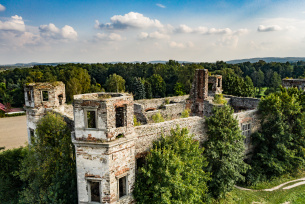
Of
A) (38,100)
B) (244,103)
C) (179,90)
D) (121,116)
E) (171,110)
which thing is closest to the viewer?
(121,116)

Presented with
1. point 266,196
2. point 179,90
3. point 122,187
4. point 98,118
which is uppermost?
point 98,118

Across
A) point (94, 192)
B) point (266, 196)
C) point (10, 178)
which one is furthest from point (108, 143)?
point (10, 178)

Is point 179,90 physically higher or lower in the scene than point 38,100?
lower

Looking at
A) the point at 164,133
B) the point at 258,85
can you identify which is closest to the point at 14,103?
the point at 164,133

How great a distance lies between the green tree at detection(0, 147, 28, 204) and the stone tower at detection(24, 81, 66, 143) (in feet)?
10.1

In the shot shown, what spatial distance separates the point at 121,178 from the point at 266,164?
1376cm

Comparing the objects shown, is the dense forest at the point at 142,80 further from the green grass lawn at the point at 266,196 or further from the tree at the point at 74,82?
the green grass lawn at the point at 266,196

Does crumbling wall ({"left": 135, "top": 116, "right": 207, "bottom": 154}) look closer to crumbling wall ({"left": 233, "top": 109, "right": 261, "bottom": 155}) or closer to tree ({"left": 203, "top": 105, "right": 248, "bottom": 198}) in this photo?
tree ({"left": 203, "top": 105, "right": 248, "bottom": 198})

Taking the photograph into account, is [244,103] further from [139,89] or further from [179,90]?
[139,89]

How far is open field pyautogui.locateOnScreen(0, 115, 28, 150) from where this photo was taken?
1254 inches

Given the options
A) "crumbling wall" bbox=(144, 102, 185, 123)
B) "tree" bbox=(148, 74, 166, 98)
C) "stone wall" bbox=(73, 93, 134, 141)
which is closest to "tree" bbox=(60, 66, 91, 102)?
"tree" bbox=(148, 74, 166, 98)

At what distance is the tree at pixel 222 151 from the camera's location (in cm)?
1425

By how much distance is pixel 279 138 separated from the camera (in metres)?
17.6

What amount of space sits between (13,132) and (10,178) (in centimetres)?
2391
